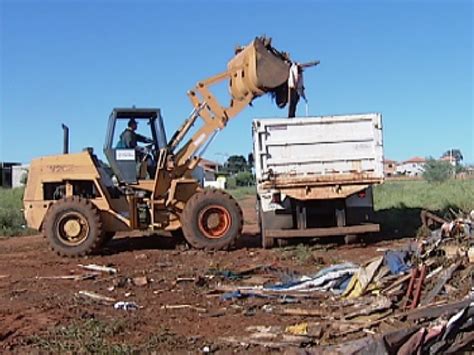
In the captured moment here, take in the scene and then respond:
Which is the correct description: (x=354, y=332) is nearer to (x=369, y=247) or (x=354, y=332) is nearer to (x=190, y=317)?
(x=190, y=317)

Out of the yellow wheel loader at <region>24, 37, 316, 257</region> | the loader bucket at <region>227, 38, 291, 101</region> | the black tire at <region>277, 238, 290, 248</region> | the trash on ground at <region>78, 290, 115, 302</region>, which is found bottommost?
the trash on ground at <region>78, 290, 115, 302</region>

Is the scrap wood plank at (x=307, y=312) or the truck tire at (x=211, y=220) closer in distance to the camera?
the scrap wood plank at (x=307, y=312)

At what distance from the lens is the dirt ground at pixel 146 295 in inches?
260

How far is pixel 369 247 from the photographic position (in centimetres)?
1301

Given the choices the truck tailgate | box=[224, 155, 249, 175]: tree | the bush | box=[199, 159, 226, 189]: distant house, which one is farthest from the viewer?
box=[224, 155, 249, 175]: tree

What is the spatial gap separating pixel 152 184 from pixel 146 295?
4779mm

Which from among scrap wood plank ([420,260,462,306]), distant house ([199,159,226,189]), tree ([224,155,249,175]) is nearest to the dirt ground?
scrap wood plank ([420,260,462,306])

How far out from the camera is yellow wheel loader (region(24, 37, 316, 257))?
12.7 meters

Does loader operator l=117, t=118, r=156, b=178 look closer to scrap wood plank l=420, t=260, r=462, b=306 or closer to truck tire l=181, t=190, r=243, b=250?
truck tire l=181, t=190, r=243, b=250

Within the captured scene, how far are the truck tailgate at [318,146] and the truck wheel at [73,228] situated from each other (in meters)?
3.20

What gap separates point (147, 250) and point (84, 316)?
6.01m

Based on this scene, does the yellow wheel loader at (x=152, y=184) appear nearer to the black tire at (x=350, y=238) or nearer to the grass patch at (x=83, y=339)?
the black tire at (x=350, y=238)

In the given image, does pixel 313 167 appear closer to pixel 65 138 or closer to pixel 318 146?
pixel 318 146

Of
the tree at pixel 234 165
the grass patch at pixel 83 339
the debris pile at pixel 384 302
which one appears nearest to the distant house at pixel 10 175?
the tree at pixel 234 165
